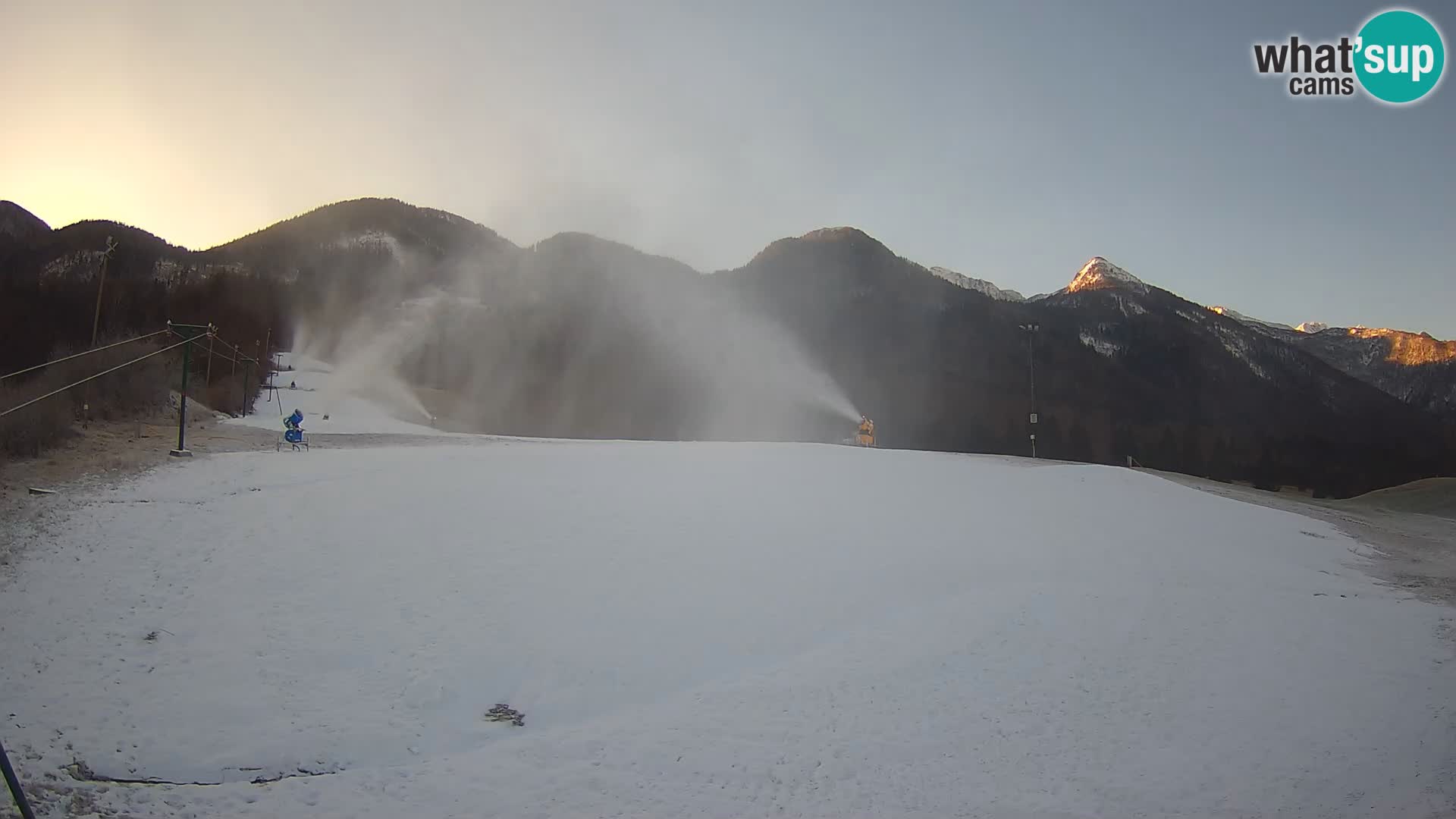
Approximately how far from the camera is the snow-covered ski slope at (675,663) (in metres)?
7.04

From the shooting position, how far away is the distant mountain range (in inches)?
2916

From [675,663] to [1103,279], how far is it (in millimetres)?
197538

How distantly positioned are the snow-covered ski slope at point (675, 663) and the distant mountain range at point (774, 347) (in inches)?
1800

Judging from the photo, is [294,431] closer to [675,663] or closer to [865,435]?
[675,663]

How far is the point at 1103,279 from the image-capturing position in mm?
180625

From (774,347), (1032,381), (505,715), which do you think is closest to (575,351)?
(774,347)

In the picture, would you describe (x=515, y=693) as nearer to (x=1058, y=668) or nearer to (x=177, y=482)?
(x=1058, y=668)

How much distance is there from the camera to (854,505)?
17344mm

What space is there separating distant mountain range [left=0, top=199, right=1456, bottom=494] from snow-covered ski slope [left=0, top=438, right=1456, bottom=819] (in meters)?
45.7

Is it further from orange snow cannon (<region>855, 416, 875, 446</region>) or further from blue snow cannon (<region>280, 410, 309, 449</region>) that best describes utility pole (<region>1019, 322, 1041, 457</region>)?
blue snow cannon (<region>280, 410, 309, 449</region>)

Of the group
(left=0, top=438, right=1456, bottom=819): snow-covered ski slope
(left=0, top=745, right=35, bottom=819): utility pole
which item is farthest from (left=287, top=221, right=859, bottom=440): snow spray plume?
(left=0, top=745, right=35, bottom=819): utility pole

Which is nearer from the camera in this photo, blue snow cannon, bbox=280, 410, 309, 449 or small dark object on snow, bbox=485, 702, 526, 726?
small dark object on snow, bbox=485, 702, 526, 726

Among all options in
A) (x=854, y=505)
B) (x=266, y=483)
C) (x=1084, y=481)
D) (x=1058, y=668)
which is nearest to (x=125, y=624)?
(x=266, y=483)

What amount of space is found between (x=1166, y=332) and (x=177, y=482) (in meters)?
140
